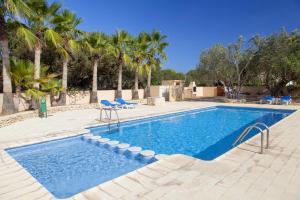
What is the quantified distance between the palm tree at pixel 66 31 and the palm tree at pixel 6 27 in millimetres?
2855

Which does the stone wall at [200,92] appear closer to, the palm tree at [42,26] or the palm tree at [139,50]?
the palm tree at [139,50]

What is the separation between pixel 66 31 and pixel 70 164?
10.1m

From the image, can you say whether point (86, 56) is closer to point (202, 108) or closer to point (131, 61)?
point (131, 61)

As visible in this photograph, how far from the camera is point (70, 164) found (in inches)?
219

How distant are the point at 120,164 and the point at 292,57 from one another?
687 inches

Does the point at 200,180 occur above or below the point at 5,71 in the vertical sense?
below

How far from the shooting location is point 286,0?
15.1 meters

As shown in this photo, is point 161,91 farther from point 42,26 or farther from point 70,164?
point 70,164

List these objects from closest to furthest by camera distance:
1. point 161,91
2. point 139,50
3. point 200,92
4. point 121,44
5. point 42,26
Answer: point 42,26 < point 121,44 < point 139,50 < point 161,91 < point 200,92

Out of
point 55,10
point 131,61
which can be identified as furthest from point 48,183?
point 131,61

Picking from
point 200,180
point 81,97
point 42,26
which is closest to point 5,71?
point 42,26

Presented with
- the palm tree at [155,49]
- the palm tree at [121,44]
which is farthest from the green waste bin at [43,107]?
the palm tree at [155,49]

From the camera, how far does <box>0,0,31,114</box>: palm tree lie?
8547mm

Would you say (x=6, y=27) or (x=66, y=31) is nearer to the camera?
(x=6, y=27)
